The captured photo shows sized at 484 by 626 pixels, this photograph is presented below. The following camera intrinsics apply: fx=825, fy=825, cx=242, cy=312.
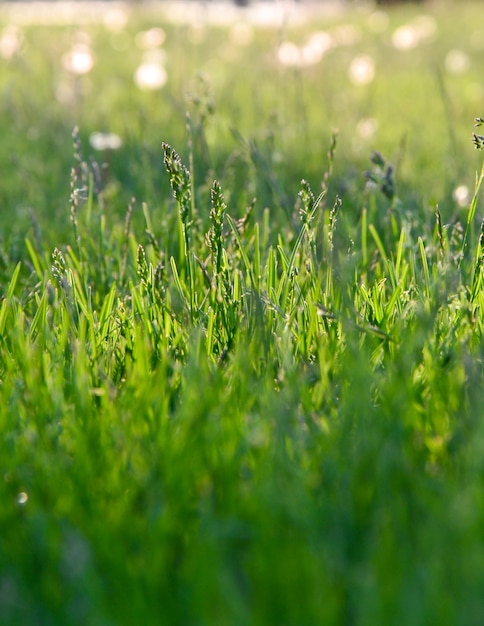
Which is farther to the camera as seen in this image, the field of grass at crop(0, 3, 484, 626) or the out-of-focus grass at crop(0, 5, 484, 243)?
the out-of-focus grass at crop(0, 5, 484, 243)

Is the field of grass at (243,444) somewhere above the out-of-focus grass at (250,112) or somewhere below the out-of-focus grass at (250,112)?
below

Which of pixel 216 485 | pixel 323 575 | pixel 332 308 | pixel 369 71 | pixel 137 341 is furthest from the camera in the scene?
pixel 369 71

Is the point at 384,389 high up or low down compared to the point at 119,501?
up

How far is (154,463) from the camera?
125 cm

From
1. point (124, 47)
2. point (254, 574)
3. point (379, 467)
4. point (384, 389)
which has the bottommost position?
point (254, 574)

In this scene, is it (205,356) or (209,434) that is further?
(205,356)

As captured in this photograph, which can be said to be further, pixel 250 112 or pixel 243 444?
pixel 250 112

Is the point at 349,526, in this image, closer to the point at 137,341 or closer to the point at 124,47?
the point at 137,341

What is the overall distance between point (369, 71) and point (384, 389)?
3195 millimetres

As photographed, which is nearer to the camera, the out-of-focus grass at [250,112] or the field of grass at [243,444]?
the field of grass at [243,444]

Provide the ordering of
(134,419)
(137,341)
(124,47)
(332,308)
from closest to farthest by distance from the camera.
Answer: (134,419), (137,341), (332,308), (124,47)

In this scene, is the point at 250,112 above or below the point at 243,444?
above

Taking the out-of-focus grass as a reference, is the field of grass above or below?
below

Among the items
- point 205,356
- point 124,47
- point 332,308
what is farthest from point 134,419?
point 124,47
